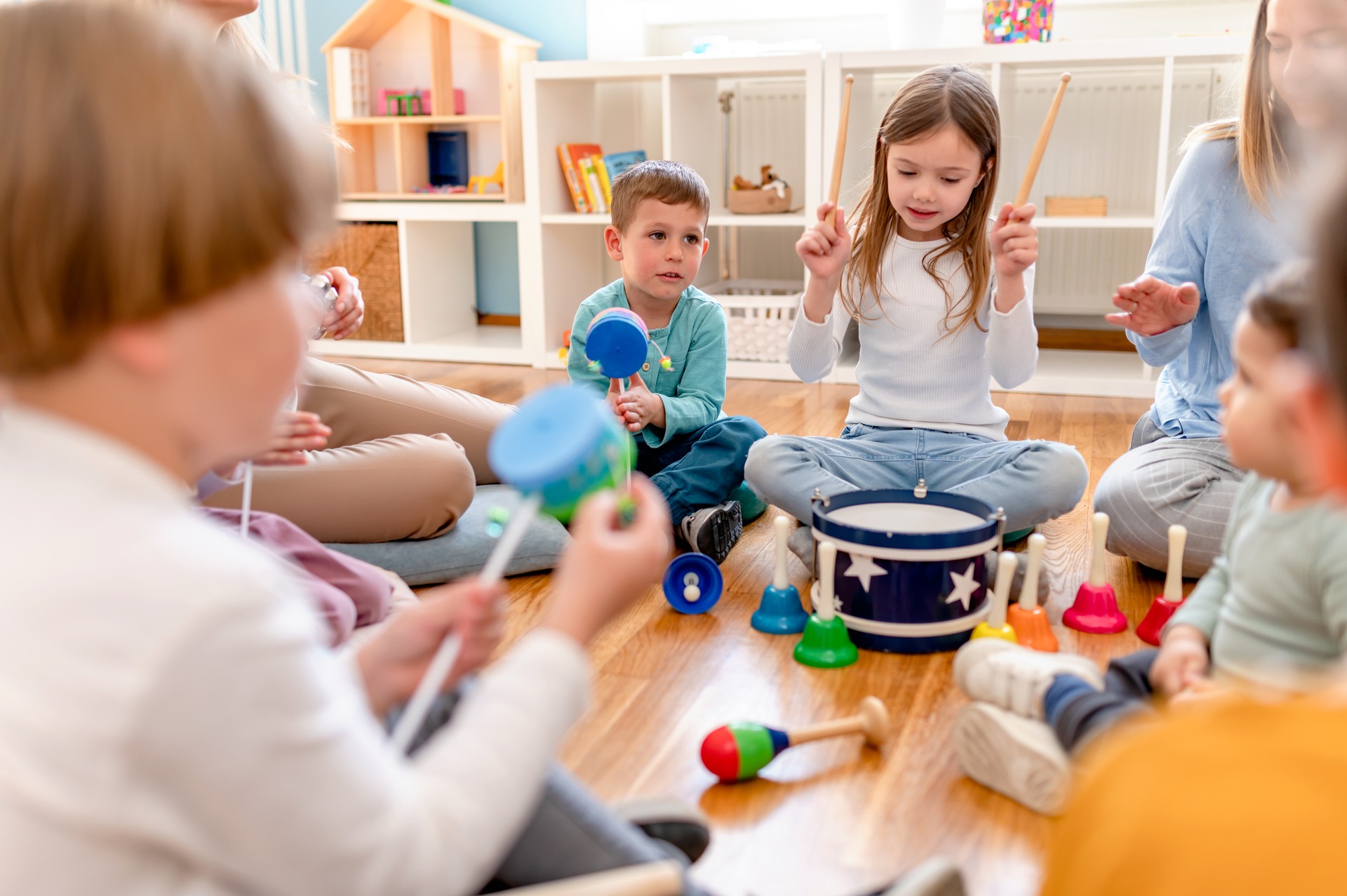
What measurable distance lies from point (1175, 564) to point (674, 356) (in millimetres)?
848

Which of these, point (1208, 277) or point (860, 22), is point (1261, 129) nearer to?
point (1208, 277)

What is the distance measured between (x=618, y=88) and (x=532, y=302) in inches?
29.4

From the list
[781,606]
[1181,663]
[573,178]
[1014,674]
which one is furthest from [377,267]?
[1181,663]

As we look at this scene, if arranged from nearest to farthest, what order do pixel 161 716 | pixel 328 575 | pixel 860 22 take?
1. pixel 161 716
2. pixel 328 575
3. pixel 860 22

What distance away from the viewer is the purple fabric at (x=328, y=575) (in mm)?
1232

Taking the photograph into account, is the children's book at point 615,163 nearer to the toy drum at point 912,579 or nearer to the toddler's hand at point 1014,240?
the toddler's hand at point 1014,240

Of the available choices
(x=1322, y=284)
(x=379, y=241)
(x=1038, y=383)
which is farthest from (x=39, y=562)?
(x=379, y=241)

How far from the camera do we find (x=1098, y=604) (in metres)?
1.44

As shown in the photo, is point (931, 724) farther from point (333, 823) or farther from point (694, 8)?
point (694, 8)

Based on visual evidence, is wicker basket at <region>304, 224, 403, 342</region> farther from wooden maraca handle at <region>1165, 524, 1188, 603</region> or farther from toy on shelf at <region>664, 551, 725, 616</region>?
wooden maraca handle at <region>1165, 524, 1188, 603</region>

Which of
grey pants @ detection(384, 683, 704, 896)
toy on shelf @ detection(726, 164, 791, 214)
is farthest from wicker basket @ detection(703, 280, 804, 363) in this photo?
grey pants @ detection(384, 683, 704, 896)

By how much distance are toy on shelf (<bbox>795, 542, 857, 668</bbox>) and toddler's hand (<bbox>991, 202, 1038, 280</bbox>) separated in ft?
1.55

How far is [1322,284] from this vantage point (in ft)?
1.68

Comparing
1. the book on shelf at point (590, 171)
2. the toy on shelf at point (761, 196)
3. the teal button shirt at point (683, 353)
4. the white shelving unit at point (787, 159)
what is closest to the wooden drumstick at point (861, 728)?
the teal button shirt at point (683, 353)
